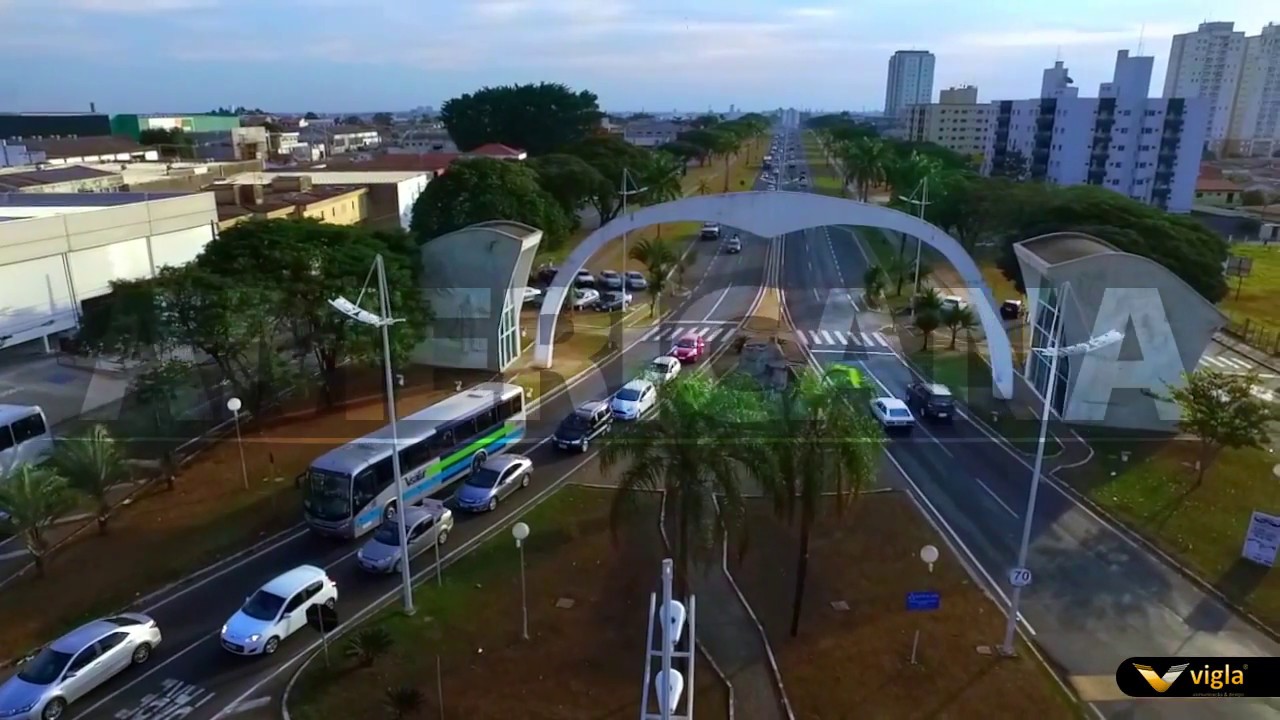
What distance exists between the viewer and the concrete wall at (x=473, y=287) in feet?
102

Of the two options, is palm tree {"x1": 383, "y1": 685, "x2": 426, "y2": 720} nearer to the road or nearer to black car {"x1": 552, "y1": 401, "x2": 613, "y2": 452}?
black car {"x1": 552, "y1": 401, "x2": 613, "y2": 452}

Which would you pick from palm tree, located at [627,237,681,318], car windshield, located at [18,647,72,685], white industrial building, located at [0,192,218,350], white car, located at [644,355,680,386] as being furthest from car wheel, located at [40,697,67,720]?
palm tree, located at [627,237,681,318]

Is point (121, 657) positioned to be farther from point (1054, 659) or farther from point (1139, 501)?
point (1139, 501)

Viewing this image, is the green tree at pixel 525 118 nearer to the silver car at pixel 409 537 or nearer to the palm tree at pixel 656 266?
the palm tree at pixel 656 266

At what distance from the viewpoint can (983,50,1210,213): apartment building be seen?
84125mm

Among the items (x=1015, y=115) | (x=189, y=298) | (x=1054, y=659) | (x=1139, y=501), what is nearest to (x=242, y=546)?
(x=189, y=298)

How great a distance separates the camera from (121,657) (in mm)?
14766

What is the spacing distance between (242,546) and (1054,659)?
19.1m

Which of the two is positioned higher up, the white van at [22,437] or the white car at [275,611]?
the white van at [22,437]

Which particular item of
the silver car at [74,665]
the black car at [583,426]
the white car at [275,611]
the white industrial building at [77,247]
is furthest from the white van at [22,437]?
the black car at [583,426]

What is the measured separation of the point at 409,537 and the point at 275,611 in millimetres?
3459

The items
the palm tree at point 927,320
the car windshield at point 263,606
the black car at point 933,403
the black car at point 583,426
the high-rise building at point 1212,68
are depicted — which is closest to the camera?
the car windshield at point 263,606

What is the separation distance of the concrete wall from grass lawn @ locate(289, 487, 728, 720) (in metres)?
13.7

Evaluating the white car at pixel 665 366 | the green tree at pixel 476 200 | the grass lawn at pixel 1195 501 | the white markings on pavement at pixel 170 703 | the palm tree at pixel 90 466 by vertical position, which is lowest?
the white markings on pavement at pixel 170 703
